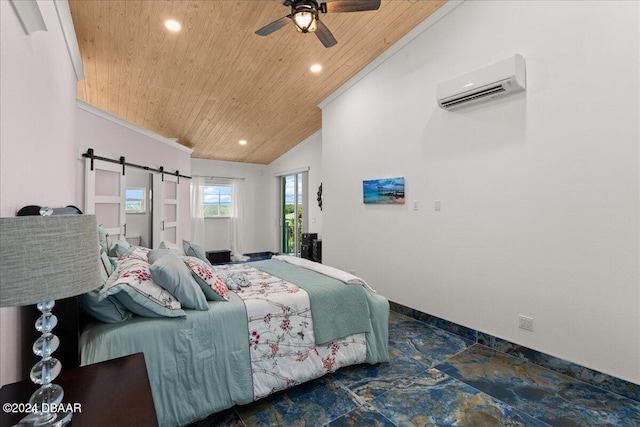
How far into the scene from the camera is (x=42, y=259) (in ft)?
2.29

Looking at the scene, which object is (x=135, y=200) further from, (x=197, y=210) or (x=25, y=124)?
(x=25, y=124)

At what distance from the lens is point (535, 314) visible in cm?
259

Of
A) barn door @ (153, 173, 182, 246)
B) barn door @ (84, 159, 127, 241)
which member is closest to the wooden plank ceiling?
barn door @ (153, 173, 182, 246)

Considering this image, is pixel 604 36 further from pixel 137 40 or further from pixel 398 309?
pixel 137 40

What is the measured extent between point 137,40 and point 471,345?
4.61 m

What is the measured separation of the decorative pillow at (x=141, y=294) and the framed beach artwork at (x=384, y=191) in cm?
282

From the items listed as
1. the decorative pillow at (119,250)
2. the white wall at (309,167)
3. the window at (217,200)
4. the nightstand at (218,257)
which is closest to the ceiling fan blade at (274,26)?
the decorative pillow at (119,250)

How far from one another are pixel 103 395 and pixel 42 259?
2.09 feet

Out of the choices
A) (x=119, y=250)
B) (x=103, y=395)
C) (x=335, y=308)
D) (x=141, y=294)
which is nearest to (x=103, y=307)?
(x=141, y=294)

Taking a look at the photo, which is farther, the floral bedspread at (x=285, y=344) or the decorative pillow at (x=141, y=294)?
the floral bedspread at (x=285, y=344)

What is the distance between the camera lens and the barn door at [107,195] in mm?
3441

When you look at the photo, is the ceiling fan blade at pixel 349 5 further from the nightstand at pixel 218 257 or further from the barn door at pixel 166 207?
the nightstand at pixel 218 257

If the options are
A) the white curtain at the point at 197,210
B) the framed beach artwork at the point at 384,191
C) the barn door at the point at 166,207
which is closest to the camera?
the framed beach artwork at the point at 384,191

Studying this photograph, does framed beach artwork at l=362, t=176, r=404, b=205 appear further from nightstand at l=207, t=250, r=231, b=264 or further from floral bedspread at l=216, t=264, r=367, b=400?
nightstand at l=207, t=250, r=231, b=264
